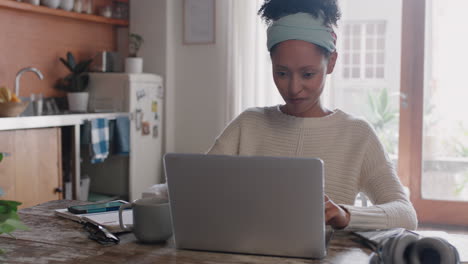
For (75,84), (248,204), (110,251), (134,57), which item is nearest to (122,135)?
(75,84)

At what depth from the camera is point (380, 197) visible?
54.0 inches

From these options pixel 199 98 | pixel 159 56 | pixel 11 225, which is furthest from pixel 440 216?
pixel 11 225

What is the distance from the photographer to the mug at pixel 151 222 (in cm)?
110

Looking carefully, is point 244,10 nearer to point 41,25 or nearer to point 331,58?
point 41,25

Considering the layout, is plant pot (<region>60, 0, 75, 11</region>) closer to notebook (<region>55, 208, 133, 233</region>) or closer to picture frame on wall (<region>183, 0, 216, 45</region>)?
picture frame on wall (<region>183, 0, 216, 45</region>)

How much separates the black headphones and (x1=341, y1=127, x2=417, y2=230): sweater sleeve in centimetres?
25

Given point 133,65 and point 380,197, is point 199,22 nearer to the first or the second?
point 133,65

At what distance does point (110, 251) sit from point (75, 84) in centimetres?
313

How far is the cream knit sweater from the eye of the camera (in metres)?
1.44

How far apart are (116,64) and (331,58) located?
3119 millimetres

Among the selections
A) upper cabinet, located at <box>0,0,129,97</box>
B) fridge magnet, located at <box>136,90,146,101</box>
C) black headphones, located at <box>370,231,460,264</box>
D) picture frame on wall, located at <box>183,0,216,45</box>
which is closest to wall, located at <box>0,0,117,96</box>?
upper cabinet, located at <box>0,0,129,97</box>

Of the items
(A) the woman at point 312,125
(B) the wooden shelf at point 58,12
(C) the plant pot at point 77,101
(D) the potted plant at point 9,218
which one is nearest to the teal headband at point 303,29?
(A) the woman at point 312,125

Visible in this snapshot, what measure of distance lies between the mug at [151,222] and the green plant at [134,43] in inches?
129

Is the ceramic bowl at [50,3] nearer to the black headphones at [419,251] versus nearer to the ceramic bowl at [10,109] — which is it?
the ceramic bowl at [10,109]
